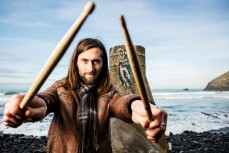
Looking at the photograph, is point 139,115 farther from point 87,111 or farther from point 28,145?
point 28,145

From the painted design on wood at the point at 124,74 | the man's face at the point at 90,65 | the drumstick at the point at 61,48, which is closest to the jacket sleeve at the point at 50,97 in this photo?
the man's face at the point at 90,65

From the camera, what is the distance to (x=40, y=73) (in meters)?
1.24

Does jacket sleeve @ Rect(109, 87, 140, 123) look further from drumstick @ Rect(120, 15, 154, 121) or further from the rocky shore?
the rocky shore

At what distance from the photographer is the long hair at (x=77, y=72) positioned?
7.86 ft

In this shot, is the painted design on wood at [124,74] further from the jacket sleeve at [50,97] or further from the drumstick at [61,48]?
the drumstick at [61,48]

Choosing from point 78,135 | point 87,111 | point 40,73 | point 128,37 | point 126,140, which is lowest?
point 126,140

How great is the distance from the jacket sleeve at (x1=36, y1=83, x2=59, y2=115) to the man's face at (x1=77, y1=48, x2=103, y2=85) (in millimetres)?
294

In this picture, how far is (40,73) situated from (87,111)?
1134 millimetres

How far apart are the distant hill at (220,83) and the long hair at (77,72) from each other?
9217 cm

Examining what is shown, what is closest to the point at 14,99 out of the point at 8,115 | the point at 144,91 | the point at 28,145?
the point at 8,115

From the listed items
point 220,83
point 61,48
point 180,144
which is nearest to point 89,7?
point 61,48

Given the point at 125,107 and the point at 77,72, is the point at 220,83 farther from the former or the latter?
the point at 125,107

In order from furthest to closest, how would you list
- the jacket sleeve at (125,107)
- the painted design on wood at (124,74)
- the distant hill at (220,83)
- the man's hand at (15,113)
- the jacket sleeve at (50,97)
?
the distant hill at (220,83) < the painted design on wood at (124,74) < the jacket sleeve at (50,97) < the jacket sleeve at (125,107) < the man's hand at (15,113)

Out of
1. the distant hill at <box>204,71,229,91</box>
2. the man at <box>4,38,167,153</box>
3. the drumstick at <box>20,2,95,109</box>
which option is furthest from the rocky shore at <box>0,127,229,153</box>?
the distant hill at <box>204,71,229,91</box>
